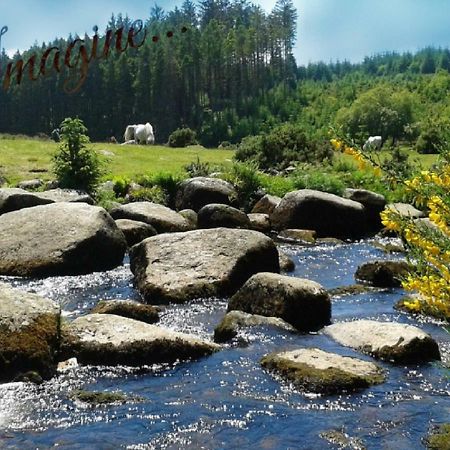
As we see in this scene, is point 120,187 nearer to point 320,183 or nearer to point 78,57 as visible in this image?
point 320,183

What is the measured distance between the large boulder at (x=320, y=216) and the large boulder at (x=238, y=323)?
12244 mm

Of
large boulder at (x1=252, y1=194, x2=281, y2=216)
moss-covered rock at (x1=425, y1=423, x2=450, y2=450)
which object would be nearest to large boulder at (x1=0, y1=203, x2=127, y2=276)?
large boulder at (x1=252, y1=194, x2=281, y2=216)

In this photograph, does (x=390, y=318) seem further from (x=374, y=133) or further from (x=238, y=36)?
(x=238, y=36)

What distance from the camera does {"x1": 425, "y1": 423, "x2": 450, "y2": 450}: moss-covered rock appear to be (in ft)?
25.4

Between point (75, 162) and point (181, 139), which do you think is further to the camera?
point (181, 139)

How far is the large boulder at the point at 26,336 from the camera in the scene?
974 centimetres

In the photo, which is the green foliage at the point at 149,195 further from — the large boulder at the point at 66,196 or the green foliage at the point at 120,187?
the large boulder at the point at 66,196

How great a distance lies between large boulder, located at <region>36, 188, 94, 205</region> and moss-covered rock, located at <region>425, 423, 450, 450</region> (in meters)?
16.4

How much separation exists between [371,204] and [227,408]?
18.8m

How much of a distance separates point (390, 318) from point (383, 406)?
461 cm

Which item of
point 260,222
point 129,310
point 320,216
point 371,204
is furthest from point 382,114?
point 129,310

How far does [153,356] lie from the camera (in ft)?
34.6

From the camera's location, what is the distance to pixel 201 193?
25.7 metres

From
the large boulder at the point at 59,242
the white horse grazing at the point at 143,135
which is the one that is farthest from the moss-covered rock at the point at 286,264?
the white horse grazing at the point at 143,135
